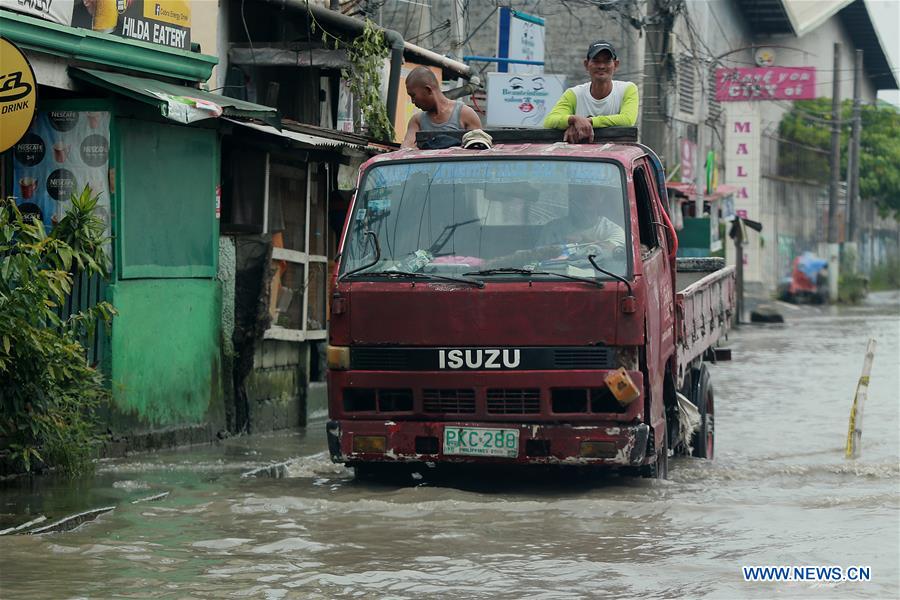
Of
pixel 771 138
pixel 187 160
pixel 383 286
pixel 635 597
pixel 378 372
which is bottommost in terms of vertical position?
pixel 635 597

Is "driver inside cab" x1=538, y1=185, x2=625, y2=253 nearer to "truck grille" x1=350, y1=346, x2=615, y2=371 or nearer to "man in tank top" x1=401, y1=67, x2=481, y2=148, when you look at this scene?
"truck grille" x1=350, y1=346, x2=615, y2=371

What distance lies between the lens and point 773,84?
36969 mm

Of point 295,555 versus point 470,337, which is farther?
point 470,337

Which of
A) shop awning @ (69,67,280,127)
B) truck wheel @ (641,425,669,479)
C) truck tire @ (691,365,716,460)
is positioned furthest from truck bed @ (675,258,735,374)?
shop awning @ (69,67,280,127)

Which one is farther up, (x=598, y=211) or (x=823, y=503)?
(x=598, y=211)

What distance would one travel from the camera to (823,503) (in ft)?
28.1

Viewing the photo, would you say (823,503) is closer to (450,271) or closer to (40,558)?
(450,271)

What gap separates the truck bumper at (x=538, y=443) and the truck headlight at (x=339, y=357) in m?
0.39

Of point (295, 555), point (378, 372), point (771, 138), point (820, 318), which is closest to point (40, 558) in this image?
point (295, 555)

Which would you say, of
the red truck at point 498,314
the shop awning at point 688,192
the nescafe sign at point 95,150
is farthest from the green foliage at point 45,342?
the shop awning at point 688,192

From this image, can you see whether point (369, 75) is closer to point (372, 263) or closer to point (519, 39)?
point (372, 263)

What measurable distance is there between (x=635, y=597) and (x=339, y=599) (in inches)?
50.0

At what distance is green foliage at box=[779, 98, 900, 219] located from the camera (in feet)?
158

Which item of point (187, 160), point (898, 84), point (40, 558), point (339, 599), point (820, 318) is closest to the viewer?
point (339, 599)
